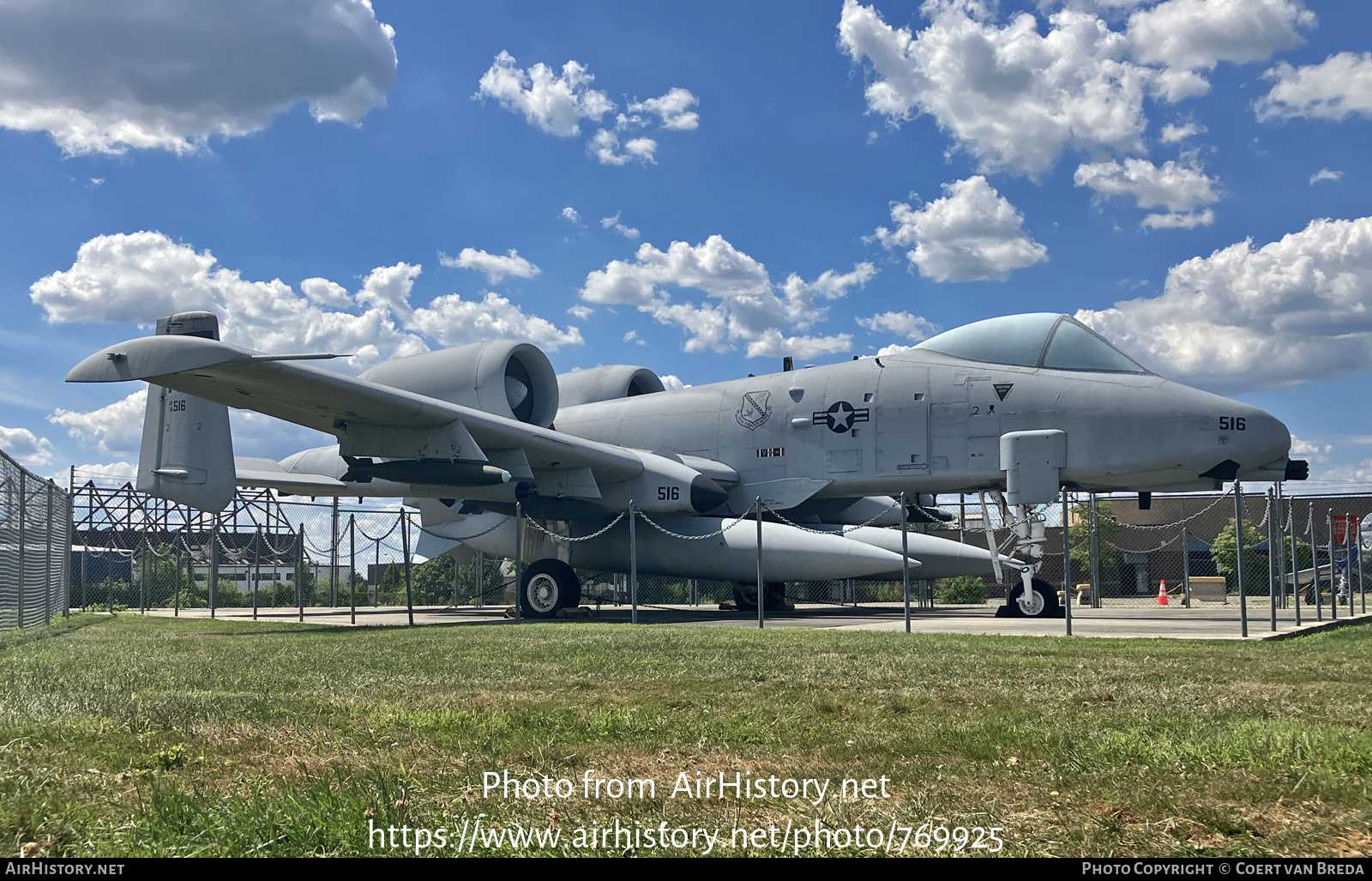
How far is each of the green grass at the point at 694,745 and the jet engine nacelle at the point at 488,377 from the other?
378 inches

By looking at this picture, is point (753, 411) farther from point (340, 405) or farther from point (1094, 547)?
point (340, 405)

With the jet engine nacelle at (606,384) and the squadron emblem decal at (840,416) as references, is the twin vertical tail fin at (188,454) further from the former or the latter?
the squadron emblem decal at (840,416)

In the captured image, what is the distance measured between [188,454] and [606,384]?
8.13 m

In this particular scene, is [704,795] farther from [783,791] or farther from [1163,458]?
[1163,458]

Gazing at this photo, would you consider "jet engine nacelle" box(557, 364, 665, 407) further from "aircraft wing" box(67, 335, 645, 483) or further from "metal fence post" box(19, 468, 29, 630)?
"metal fence post" box(19, 468, 29, 630)

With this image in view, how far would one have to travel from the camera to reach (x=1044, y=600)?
1459 centimetres

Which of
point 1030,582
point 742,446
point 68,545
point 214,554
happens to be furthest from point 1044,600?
point 68,545

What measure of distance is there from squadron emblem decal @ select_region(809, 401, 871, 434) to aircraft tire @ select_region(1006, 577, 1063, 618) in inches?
140

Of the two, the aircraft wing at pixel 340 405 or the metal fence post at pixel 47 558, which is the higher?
the aircraft wing at pixel 340 405

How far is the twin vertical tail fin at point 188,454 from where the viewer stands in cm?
1592

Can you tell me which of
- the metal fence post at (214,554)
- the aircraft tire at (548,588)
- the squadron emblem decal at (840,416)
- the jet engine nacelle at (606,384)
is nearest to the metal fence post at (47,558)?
the metal fence post at (214,554)

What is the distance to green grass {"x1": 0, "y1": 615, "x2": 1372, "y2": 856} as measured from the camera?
2730 mm

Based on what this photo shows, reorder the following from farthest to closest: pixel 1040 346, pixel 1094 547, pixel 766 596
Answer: pixel 766 596 → pixel 1040 346 → pixel 1094 547

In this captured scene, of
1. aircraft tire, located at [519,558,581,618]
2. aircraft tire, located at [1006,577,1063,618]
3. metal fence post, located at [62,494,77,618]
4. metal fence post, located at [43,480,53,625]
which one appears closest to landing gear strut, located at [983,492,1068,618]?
aircraft tire, located at [1006,577,1063,618]
